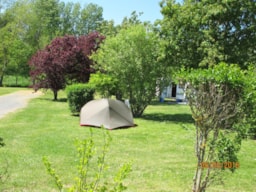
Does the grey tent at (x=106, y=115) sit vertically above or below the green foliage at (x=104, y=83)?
below

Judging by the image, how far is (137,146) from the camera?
9.10 metres

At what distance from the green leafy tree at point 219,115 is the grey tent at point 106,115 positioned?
7615mm

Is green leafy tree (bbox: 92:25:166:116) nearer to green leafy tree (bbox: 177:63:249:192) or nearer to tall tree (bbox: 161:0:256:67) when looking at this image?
tall tree (bbox: 161:0:256:67)

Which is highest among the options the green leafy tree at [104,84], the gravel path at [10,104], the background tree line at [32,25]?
the background tree line at [32,25]

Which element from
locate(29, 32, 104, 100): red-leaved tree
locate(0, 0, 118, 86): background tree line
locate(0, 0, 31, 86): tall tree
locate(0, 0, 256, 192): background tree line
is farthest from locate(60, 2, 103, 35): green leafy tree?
locate(29, 32, 104, 100): red-leaved tree

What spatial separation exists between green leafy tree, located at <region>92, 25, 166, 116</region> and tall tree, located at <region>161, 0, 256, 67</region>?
2.86 feet

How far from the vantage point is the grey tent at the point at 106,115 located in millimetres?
12352

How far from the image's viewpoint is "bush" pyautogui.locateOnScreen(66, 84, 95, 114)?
1540 cm

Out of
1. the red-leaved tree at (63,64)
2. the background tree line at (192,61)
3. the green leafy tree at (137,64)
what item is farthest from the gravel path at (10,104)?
the green leafy tree at (137,64)

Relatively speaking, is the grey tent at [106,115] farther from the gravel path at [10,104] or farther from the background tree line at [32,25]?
the background tree line at [32,25]

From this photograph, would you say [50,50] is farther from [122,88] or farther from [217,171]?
[217,171]

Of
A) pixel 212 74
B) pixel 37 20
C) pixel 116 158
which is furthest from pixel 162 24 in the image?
pixel 37 20

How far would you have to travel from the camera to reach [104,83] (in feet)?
52.3
